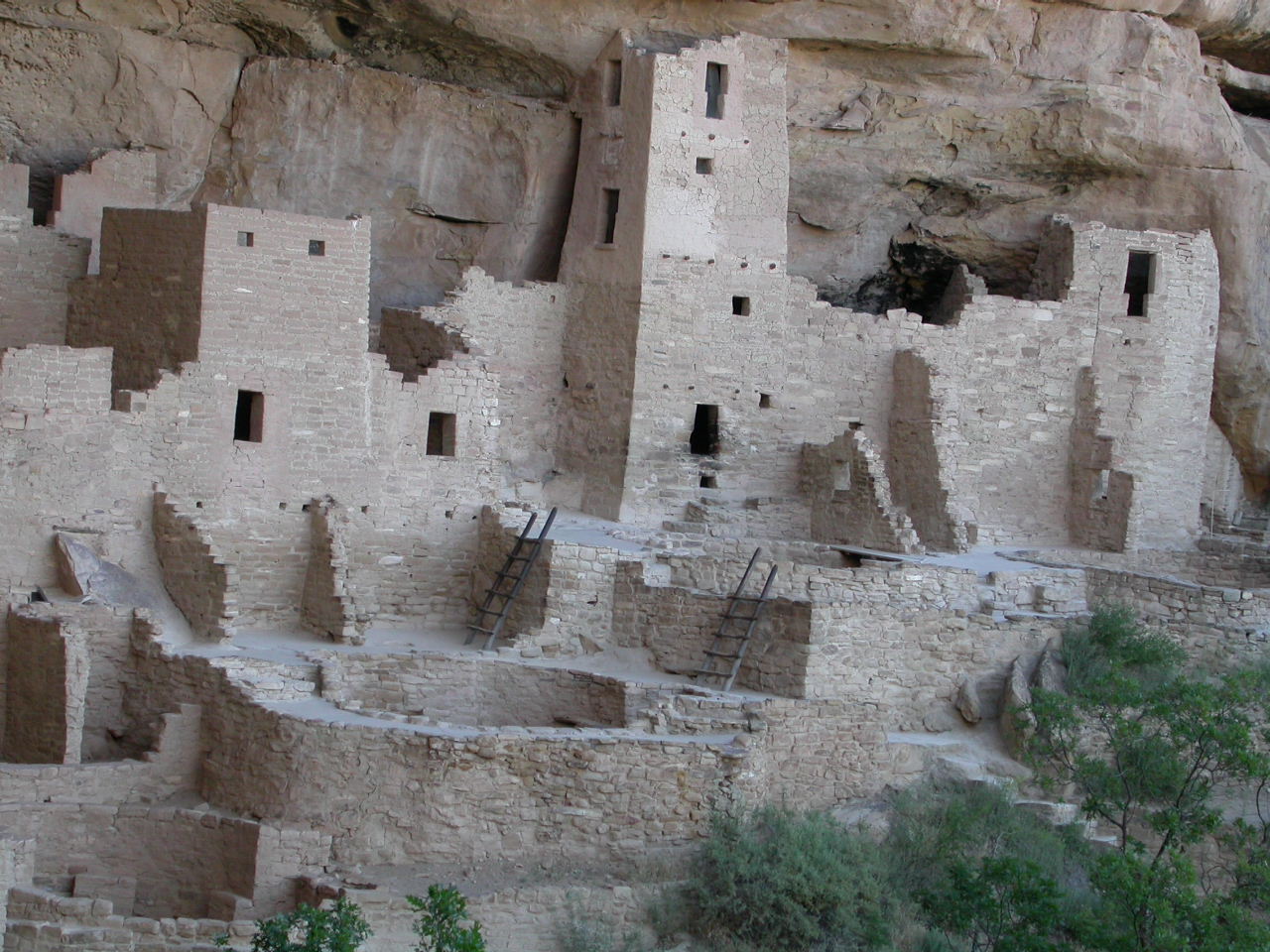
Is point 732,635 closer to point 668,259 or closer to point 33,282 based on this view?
point 668,259

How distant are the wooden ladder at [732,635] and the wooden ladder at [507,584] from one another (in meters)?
1.95

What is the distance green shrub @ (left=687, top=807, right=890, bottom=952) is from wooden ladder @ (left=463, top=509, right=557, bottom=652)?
421 cm

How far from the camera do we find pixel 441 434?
23.6 meters

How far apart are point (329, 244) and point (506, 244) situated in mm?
4373

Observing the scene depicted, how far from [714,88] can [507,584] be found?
254 inches

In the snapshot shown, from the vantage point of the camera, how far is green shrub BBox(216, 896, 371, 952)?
15906mm

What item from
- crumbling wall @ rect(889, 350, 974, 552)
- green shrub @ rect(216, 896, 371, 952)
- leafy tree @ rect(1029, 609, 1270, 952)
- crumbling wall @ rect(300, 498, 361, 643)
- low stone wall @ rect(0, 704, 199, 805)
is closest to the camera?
green shrub @ rect(216, 896, 371, 952)

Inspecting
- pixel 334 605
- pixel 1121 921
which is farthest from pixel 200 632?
pixel 1121 921

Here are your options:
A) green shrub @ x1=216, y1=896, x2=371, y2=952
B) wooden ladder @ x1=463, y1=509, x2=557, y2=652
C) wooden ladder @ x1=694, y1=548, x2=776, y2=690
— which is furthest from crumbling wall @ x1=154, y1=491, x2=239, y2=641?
green shrub @ x1=216, y1=896, x2=371, y2=952

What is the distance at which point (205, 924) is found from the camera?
1739cm

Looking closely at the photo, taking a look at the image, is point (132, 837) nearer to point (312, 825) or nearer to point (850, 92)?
point (312, 825)

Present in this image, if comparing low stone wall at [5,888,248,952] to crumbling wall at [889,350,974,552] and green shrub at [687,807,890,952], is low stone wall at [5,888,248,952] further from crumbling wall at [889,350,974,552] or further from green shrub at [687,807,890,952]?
crumbling wall at [889,350,974,552]

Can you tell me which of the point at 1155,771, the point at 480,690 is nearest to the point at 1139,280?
the point at 1155,771

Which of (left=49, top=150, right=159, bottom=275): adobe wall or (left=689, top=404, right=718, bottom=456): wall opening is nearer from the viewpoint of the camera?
(left=49, top=150, right=159, bottom=275): adobe wall
